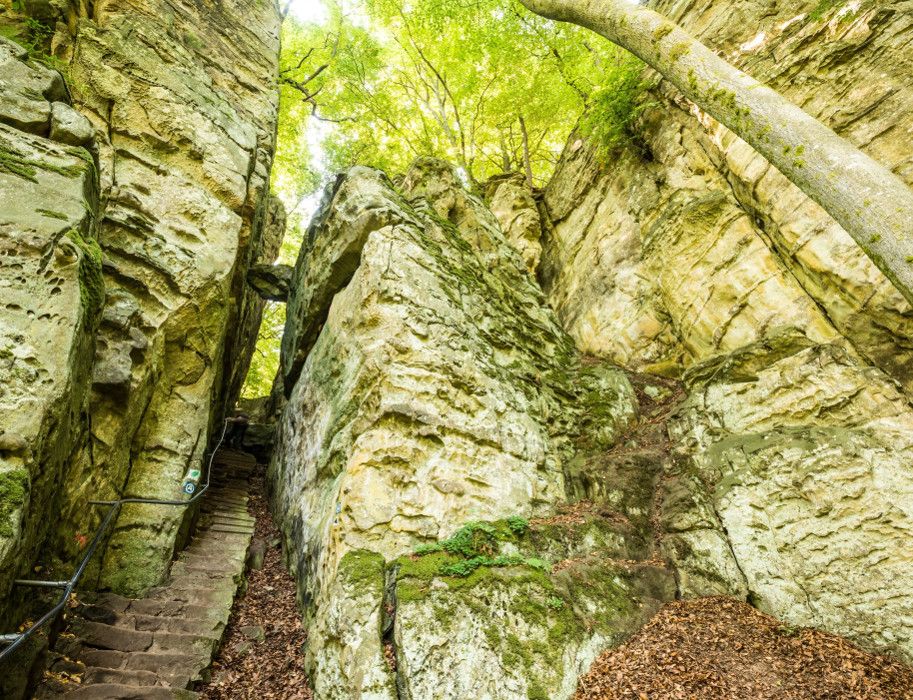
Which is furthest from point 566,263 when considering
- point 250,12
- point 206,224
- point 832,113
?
point 250,12

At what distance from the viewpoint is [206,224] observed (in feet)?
31.3

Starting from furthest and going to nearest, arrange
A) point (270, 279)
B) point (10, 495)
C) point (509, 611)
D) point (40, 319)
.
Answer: point (270, 279)
point (509, 611)
point (40, 319)
point (10, 495)

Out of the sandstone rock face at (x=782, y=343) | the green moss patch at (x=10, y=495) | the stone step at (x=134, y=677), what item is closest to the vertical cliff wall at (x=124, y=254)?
the green moss patch at (x=10, y=495)

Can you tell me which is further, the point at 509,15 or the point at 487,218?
the point at 509,15

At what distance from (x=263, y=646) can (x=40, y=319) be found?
587cm

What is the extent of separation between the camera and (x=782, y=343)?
26.2 ft

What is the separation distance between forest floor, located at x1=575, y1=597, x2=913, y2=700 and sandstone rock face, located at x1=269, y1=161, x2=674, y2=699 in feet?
1.26

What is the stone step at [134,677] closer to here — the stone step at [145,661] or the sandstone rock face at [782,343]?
the stone step at [145,661]

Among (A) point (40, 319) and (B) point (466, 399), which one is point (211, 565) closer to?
(A) point (40, 319)

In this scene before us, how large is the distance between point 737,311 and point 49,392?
11.9 m

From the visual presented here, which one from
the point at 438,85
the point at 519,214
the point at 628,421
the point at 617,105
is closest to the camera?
the point at 628,421

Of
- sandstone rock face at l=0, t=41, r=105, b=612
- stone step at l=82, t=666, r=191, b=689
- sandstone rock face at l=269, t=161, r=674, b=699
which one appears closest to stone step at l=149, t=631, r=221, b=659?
stone step at l=82, t=666, r=191, b=689

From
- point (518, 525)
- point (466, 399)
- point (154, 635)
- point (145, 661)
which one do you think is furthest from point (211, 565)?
point (518, 525)

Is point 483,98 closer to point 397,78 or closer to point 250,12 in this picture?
point 397,78
